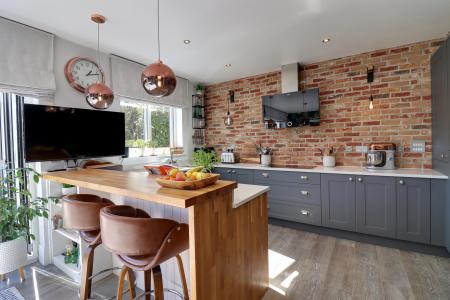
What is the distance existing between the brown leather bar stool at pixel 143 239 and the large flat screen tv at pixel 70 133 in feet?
4.93

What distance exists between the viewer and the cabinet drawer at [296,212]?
9.74 ft

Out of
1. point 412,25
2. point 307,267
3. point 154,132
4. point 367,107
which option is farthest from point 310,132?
point 154,132

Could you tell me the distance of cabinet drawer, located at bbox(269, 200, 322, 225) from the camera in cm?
297

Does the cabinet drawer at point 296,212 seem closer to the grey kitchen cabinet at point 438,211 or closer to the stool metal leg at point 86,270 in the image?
the grey kitchen cabinet at point 438,211

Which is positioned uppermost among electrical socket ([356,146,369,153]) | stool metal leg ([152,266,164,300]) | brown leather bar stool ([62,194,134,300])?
electrical socket ([356,146,369,153])

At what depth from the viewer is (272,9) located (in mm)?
1999

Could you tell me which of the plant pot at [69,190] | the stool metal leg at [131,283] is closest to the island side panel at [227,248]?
the stool metal leg at [131,283]

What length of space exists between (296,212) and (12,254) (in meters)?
3.07

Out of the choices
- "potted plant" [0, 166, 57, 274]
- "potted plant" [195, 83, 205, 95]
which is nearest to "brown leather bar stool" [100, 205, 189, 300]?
"potted plant" [0, 166, 57, 274]

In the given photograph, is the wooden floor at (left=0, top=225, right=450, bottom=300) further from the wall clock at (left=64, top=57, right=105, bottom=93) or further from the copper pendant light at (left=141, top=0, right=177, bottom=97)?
the wall clock at (left=64, top=57, right=105, bottom=93)

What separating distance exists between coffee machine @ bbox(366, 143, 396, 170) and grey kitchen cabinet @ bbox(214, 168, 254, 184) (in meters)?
1.60

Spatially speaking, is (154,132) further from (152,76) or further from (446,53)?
(446,53)

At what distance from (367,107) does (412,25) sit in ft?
3.32

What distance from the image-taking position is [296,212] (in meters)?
3.10
